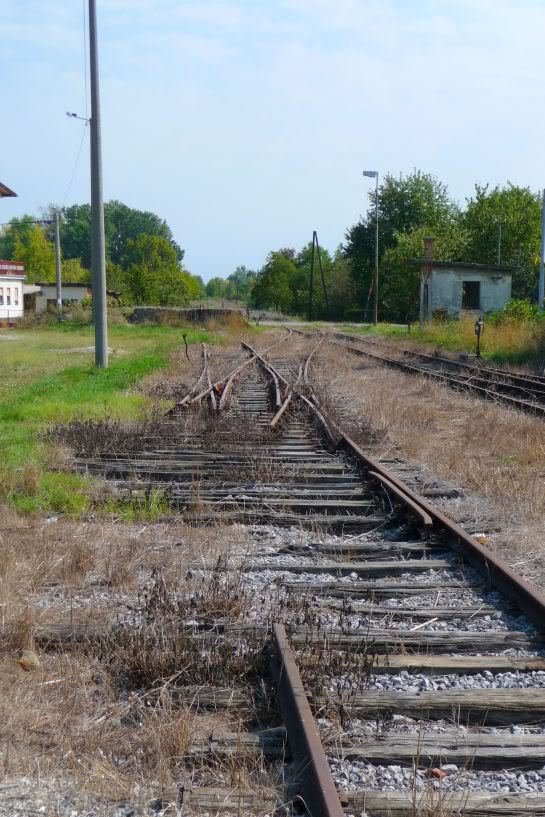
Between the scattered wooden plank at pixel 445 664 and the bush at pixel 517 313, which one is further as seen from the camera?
the bush at pixel 517 313

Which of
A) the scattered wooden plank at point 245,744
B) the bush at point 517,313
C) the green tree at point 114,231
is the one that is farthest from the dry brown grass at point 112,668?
the green tree at point 114,231

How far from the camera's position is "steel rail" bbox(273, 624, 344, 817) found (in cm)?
297

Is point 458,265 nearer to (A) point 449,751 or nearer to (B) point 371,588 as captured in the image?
(B) point 371,588

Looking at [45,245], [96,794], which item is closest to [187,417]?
[96,794]

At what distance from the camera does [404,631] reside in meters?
4.57

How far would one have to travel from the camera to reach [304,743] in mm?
3350

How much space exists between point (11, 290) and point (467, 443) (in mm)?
63434

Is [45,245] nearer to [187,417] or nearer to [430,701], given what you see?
[187,417]

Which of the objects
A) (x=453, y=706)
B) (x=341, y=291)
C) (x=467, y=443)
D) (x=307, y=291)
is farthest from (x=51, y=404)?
(x=307, y=291)

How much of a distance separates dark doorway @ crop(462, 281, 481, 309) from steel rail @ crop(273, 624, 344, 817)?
45.0m

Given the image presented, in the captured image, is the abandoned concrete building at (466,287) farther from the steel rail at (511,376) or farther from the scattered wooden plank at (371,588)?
the scattered wooden plank at (371,588)

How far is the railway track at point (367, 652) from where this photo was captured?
3.20m

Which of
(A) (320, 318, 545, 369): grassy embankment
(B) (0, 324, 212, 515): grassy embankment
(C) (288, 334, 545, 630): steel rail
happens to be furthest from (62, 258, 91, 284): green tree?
(C) (288, 334, 545, 630): steel rail

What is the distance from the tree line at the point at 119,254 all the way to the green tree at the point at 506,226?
26.2 m
